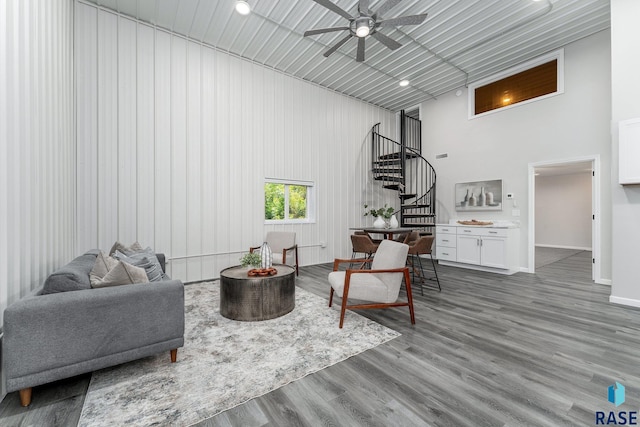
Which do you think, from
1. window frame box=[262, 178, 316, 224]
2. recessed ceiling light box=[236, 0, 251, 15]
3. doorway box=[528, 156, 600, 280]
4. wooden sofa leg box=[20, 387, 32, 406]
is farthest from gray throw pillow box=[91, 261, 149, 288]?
doorway box=[528, 156, 600, 280]

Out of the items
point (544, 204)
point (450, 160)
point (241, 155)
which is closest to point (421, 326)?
point (241, 155)

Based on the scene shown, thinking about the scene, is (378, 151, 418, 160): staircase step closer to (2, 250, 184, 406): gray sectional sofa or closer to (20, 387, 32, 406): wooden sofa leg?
(2, 250, 184, 406): gray sectional sofa

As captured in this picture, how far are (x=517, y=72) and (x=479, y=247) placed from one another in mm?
3873

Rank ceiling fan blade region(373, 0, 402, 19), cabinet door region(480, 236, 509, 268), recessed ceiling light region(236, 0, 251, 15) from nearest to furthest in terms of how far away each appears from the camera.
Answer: ceiling fan blade region(373, 0, 402, 19) → recessed ceiling light region(236, 0, 251, 15) → cabinet door region(480, 236, 509, 268)

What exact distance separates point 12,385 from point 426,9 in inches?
235

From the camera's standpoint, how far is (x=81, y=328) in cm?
176

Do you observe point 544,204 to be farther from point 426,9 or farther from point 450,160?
point 426,9

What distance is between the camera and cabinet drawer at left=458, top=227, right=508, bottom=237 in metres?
5.26

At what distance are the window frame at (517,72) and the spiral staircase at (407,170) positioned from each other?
145 cm

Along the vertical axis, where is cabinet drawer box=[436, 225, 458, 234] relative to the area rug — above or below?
above

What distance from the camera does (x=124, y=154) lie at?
157 inches

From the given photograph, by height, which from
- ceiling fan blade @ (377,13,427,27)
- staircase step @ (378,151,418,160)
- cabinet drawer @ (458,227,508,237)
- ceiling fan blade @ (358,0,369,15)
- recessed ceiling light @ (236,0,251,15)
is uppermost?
recessed ceiling light @ (236,0,251,15)

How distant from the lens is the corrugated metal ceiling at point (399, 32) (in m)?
3.92

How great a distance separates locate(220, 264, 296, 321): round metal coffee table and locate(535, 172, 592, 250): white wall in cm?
1059
